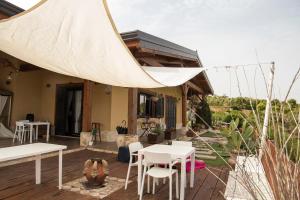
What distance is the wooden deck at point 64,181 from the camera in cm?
317

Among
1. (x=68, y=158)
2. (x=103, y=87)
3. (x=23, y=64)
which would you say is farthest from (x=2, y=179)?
(x=23, y=64)

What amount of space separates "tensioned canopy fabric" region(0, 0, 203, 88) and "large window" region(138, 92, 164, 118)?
18.2 feet

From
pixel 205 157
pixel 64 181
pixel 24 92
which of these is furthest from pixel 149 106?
pixel 64 181

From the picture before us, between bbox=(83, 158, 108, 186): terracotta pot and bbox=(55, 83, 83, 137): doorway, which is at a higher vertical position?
bbox=(55, 83, 83, 137): doorway

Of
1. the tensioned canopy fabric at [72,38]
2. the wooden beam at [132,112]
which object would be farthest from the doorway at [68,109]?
the tensioned canopy fabric at [72,38]

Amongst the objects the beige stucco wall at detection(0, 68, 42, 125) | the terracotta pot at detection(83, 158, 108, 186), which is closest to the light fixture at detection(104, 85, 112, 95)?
the beige stucco wall at detection(0, 68, 42, 125)

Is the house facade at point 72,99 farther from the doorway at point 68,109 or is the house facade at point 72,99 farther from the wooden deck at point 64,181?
the wooden deck at point 64,181

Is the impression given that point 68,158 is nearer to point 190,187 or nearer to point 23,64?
point 190,187

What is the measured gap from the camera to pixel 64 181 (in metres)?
3.74

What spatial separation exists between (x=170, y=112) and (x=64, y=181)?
8.12 meters

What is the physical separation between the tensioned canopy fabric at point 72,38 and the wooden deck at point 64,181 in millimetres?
1653

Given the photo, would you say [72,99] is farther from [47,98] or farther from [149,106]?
[149,106]

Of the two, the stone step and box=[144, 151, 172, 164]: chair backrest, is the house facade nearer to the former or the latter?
the stone step

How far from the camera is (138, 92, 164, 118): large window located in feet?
28.5
